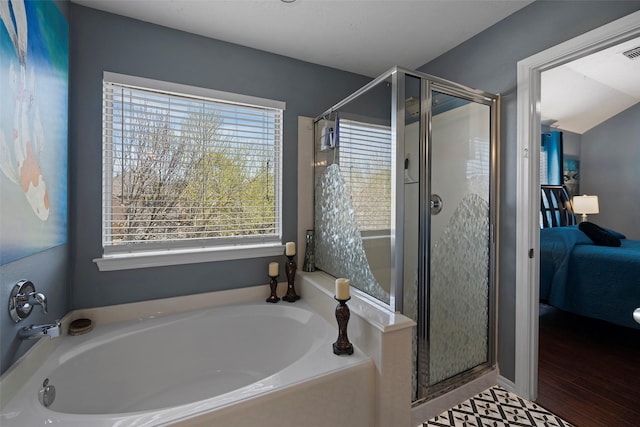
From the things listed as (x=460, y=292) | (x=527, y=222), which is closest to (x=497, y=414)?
(x=460, y=292)

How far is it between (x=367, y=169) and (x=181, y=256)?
1.38 metres

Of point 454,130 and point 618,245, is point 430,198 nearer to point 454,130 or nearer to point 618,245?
point 454,130

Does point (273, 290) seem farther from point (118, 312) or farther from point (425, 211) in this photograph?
point (425, 211)

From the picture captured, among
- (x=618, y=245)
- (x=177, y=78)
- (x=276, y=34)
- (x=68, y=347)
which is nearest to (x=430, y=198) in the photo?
(x=276, y=34)

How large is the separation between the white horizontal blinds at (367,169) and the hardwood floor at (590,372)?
151 centimetres

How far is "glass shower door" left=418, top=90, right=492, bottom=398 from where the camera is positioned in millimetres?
1706

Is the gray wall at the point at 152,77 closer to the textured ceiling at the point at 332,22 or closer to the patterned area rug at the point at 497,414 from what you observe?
the textured ceiling at the point at 332,22

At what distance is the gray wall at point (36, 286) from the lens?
3.74ft

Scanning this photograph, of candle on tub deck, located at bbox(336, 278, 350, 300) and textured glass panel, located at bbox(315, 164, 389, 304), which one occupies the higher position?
textured glass panel, located at bbox(315, 164, 389, 304)

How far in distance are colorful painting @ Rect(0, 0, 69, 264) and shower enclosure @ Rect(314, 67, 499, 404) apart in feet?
5.21

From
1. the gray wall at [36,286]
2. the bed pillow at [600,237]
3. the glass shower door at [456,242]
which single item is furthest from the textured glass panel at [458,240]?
the bed pillow at [600,237]

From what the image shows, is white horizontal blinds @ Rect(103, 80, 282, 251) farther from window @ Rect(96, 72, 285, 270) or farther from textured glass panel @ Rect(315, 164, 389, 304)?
textured glass panel @ Rect(315, 164, 389, 304)

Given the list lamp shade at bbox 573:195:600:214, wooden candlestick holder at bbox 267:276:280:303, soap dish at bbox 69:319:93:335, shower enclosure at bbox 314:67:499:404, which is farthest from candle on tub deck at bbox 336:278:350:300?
lamp shade at bbox 573:195:600:214

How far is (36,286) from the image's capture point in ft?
4.46
